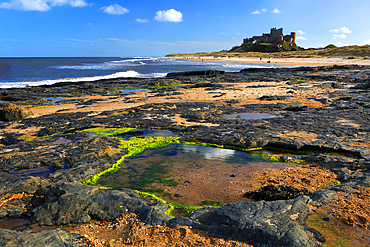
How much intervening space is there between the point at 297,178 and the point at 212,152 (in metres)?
2.69

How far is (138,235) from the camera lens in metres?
3.49

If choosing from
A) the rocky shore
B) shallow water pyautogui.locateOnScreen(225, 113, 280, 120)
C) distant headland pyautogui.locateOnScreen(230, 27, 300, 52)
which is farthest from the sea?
distant headland pyautogui.locateOnScreen(230, 27, 300, 52)

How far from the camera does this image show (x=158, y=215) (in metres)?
3.88

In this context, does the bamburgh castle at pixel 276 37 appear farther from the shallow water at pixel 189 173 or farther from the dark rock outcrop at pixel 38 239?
the dark rock outcrop at pixel 38 239

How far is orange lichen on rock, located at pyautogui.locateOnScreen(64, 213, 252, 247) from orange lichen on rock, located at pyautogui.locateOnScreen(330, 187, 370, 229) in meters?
1.94

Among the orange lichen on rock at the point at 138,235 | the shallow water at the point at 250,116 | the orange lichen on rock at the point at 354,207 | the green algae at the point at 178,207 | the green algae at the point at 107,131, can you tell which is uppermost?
the shallow water at the point at 250,116

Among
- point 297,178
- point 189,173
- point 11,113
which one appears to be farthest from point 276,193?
point 11,113

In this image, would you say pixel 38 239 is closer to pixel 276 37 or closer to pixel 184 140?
pixel 184 140

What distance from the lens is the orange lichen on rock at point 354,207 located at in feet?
12.0

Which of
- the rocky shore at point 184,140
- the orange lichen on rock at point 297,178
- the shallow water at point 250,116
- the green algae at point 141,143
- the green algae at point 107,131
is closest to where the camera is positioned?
the rocky shore at point 184,140

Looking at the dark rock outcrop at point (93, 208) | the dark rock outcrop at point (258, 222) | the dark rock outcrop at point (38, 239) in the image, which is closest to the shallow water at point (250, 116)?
the dark rock outcrop at point (258, 222)

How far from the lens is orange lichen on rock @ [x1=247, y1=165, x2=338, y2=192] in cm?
501

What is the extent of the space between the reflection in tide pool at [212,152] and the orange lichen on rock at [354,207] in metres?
3.12

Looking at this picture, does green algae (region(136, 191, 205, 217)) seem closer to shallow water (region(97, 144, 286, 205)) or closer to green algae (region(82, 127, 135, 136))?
shallow water (region(97, 144, 286, 205))
